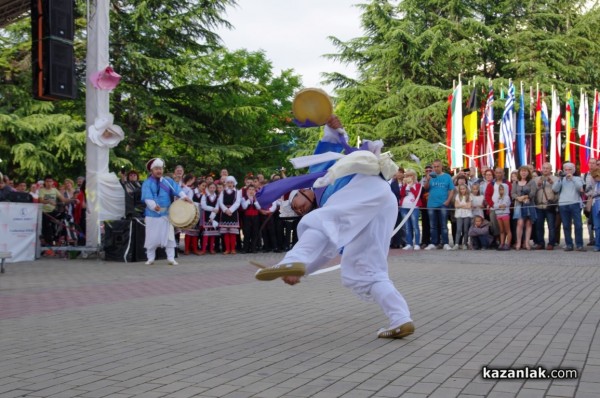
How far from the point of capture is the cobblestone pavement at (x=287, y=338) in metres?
4.62

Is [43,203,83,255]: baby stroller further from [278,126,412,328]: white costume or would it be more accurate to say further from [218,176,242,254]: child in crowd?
[278,126,412,328]: white costume

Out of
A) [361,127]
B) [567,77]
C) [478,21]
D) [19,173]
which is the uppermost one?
[478,21]

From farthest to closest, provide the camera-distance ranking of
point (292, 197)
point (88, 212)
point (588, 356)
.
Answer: point (88, 212), point (292, 197), point (588, 356)

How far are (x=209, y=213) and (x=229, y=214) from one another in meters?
0.52

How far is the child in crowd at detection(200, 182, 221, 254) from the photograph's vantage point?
706 inches

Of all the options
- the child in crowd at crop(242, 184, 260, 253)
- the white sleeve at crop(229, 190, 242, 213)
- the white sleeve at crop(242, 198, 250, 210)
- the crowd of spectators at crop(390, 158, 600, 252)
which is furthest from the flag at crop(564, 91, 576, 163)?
the white sleeve at crop(229, 190, 242, 213)

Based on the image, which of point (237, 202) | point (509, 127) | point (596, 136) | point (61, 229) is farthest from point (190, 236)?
point (596, 136)

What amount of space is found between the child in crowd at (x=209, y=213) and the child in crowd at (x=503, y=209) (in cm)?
671

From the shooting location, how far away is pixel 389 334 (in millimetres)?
6199

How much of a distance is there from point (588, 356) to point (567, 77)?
138 feet

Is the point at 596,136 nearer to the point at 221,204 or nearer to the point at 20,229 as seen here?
the point at 221,204

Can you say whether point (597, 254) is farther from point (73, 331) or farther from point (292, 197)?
point (73, 331)

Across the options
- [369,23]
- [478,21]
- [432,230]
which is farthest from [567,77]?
[432,230]

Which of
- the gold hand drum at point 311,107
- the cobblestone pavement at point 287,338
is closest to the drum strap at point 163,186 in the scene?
the cobblestone pavement at point 287,338
